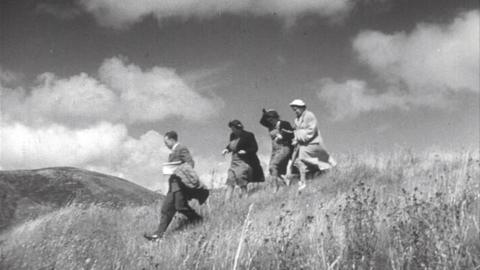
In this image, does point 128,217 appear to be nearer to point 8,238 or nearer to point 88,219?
point 88,219

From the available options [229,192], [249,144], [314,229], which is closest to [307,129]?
[249,144]

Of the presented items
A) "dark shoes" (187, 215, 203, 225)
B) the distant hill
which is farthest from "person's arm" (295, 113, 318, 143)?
the distant hill

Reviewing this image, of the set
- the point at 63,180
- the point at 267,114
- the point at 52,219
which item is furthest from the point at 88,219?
the point at 63,180

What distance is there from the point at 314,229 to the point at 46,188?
5804cm

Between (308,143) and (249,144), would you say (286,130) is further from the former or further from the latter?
(249,144)

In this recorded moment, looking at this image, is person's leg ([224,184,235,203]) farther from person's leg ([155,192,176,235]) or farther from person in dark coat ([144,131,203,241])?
person's leg ([155,192,176,235])

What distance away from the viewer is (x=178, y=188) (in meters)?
7.02

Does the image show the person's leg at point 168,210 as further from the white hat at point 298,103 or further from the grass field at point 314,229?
the white hat at point 298,103

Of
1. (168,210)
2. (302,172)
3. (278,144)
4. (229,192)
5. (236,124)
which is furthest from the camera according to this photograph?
(278,144)

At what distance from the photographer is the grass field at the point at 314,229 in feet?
9.71

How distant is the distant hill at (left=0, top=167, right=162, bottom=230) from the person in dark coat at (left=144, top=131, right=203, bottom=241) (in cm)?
4350

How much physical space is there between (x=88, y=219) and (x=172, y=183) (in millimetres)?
3792

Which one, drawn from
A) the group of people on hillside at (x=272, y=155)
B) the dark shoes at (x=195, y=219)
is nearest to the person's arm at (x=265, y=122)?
the group of people on hillside at (x=272, y=155)

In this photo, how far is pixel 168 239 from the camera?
661 centimetres
